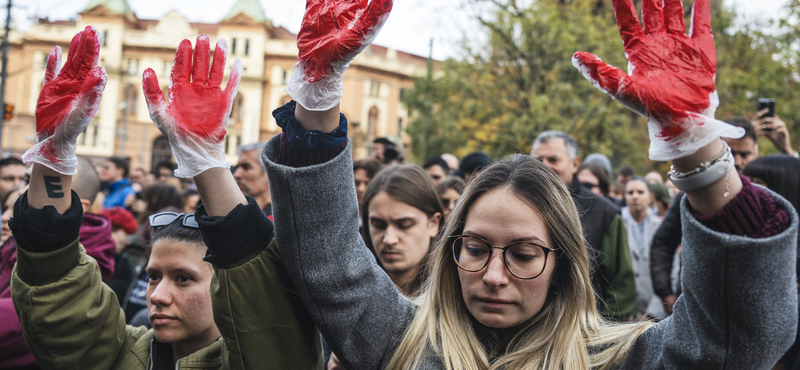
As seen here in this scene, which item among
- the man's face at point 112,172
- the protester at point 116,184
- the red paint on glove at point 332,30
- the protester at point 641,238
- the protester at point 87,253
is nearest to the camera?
the red paint on glove at point 332,30

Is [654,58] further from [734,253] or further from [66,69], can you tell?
[66,69]

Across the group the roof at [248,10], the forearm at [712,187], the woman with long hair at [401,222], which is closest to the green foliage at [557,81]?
the woman with long hair at [401,222]

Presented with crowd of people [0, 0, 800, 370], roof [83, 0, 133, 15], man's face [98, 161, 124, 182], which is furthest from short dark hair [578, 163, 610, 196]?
roof [83, 0, 133, 15]

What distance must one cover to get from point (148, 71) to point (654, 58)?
1.30 metres

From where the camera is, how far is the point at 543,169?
191 cm

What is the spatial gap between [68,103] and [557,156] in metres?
3.09

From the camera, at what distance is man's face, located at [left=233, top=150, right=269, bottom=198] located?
4457 millimetres

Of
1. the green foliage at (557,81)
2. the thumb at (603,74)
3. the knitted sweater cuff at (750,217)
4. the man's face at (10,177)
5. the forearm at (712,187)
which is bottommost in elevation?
the man's face at (10,177)

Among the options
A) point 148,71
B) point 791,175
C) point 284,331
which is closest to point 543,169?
point 284,331

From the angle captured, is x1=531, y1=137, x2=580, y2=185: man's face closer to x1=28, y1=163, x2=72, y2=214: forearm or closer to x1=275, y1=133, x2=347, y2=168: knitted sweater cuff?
x1=275, y1=133, x2=347, y2=168: knitted sweater cuff

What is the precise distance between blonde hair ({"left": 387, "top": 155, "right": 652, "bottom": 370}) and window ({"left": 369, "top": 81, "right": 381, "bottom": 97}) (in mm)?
46513

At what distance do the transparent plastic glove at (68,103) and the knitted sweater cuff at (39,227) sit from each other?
0.46 ft

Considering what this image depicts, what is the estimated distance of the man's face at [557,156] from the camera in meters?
4.09

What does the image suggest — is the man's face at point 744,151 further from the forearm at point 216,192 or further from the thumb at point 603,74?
the forearm at point 216,192
